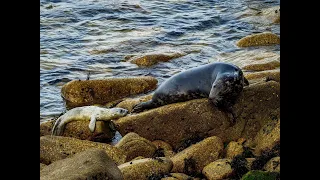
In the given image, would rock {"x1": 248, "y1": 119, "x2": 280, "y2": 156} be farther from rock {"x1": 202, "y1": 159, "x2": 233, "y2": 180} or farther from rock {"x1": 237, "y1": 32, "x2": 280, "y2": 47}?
rock {"x1": 237, "y1": 32, "x2": 280, "y2": 47}

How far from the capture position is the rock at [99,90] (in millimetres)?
9687

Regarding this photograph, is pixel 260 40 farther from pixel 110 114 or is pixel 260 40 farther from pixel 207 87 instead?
pixel 110 114

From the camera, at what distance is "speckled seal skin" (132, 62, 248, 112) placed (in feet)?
21.8

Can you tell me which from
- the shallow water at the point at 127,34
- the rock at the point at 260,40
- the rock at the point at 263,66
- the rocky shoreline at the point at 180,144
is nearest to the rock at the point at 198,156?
the rocky shoreline at the point at 180,144

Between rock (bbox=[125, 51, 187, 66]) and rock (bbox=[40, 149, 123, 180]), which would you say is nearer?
rock (bbox=[40, 149, 123, 180])

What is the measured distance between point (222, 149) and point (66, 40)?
880cm

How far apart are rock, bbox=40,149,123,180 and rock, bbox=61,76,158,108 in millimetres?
4869

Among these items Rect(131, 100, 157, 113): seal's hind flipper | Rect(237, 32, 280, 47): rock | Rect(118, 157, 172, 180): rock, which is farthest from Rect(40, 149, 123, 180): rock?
Rect(237, 32, 280, 47): rock

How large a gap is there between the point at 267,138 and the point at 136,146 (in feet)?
4.58

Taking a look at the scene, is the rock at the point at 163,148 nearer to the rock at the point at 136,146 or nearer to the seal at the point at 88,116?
the rock at the point at 136,146

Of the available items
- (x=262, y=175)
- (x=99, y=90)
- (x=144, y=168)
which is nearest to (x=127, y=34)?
(x=99, y=90)
